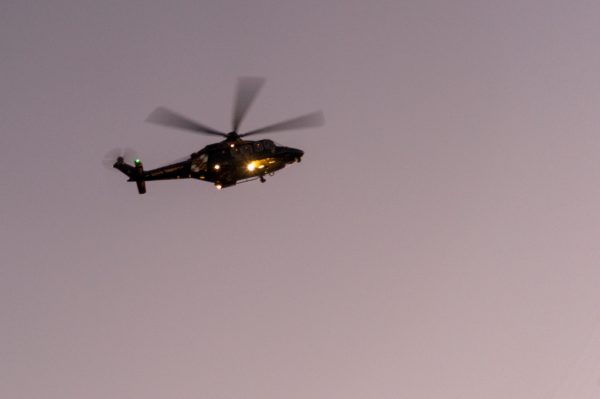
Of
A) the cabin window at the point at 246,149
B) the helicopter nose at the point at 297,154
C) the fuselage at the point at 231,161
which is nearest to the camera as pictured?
the fuselage at the point at 231,161

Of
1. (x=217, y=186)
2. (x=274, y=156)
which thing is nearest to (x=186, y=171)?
(x=217, y=186)

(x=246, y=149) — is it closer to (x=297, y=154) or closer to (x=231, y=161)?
(x=231, y=161)

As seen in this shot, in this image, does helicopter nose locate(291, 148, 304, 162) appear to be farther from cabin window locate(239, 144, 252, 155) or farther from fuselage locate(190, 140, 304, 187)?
cabin window locate(239, 144, 252, 155)

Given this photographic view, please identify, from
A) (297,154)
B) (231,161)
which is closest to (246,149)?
(231,161)

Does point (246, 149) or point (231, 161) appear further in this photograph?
point (246, 149)

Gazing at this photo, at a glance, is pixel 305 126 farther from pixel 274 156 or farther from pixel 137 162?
pixel 137 162

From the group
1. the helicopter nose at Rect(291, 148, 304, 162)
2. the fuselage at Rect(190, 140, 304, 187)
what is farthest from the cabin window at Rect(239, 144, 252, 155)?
the helicopter nose at Rect(291, 148, 304, 162)

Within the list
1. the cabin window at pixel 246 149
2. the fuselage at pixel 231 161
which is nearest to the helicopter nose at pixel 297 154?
the fuselage at pixel 231 161

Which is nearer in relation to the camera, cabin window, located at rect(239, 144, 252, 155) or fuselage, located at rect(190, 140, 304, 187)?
fuselage, located at rect(190, 140, 304, 187)

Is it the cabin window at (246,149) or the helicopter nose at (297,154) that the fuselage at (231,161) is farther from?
the helicopter nose at (297,154)

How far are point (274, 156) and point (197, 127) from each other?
595cm

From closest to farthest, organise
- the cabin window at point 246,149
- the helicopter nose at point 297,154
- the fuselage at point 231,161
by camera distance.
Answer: the fuselage at point 231,161, the cabin window at point 246,149, the helicopter nose at point 297,154

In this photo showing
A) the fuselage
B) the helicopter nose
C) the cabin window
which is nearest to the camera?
the fuselage

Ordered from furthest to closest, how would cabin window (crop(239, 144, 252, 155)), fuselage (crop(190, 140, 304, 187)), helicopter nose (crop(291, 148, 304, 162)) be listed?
1. helicopter nose (crop(291, 148, 304, 162))
2. cabin window (crop(239, 144, 252, 155))
3. fuselage (crop(190, 140, 304, 187))
